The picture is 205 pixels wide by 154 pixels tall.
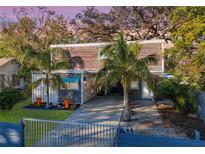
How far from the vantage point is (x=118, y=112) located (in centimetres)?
1678

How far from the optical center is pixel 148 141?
316 inches

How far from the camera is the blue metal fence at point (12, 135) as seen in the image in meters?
9.42

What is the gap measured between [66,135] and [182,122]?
7.19 metres

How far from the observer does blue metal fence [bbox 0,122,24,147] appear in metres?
9.42

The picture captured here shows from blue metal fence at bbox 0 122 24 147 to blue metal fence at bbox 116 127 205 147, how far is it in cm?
375

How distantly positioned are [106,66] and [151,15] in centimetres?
2172

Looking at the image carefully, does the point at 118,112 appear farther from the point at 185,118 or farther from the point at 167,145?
the point at 167,145

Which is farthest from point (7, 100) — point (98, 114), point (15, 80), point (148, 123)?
point (15, 80)

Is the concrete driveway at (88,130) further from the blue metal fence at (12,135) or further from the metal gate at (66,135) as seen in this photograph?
the blue metal fence at (12,135)

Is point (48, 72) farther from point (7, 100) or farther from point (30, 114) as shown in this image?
point (30, 114)

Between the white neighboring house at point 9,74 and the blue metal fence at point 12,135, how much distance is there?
52.9 ft

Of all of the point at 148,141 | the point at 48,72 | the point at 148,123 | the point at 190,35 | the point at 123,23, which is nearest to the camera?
the point at 148,141

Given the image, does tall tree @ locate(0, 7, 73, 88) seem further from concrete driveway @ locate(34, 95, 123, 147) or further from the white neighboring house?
concrete driveway @ locate(34, 95, 123, 147)

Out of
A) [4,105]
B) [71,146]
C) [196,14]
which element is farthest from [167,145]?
[4,105]
